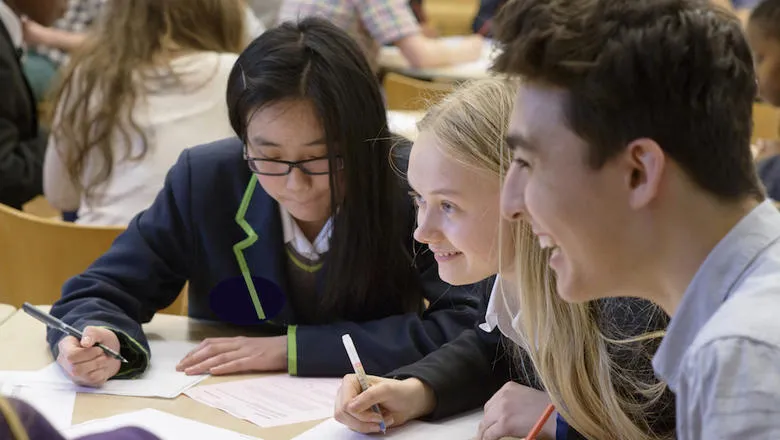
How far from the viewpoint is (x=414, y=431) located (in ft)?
4.92

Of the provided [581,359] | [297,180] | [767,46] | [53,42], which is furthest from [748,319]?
[53,42]

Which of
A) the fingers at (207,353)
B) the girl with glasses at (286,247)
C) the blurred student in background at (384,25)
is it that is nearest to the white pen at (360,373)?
the girl with glasses at (286,247)

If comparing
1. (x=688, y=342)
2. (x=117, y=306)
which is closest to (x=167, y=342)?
(x=117, y=306)

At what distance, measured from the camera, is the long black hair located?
176 centimetres

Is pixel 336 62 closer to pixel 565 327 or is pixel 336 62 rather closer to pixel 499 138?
pixel 499 138

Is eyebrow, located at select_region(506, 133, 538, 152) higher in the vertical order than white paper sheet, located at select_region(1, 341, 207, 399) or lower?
higher

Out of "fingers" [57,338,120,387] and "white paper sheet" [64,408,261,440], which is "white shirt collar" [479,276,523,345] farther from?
"fingers" [57,338,120,387]

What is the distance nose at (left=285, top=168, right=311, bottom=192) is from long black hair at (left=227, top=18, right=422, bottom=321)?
0.05 m

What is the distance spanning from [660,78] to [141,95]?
6.63 ft

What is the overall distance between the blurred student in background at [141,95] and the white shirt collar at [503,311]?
140 centimetres

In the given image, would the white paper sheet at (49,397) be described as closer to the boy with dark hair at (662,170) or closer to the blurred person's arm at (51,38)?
the boy with dark hair at (662,170)

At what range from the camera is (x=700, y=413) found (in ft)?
2.86

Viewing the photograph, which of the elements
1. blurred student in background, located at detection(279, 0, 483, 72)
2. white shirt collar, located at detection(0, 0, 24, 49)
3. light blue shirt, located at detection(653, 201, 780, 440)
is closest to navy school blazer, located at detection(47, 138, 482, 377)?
light blue shirt, located at detection(653, 201, 780, 440)

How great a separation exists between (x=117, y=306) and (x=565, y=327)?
0.92 meters
